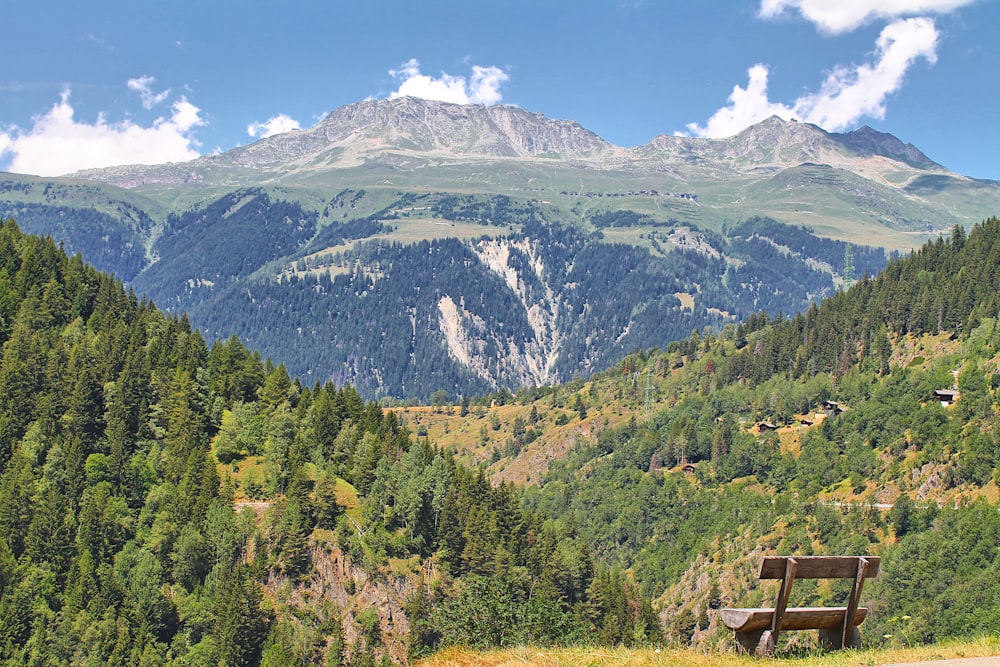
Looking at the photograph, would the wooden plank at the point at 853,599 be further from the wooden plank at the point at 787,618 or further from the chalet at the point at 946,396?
the chalet at the point at 946,396

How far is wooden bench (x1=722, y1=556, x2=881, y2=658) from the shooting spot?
25.4 m

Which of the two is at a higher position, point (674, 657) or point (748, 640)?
point (748, 640)

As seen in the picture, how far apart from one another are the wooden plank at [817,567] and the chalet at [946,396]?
15949 centimetres

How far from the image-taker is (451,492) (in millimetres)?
139750

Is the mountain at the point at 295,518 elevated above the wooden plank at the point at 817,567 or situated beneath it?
situated beneath

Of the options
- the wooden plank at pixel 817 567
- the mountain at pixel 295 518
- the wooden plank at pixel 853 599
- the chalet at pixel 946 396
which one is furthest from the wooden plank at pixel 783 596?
the chalet at pixel 946 396

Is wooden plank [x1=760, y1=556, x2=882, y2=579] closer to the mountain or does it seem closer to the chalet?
the mountain

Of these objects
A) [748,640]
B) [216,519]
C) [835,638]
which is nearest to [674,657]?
[748,640]

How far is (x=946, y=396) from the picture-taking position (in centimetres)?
17138

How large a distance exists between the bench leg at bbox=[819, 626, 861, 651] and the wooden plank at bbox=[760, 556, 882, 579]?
2.84 meters

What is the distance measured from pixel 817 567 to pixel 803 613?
2.27 m

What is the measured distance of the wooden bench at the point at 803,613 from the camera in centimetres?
2541

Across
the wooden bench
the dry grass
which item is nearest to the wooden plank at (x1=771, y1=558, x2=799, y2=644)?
the wooden bench

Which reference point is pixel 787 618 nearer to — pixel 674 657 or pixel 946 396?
pixel 674 657
